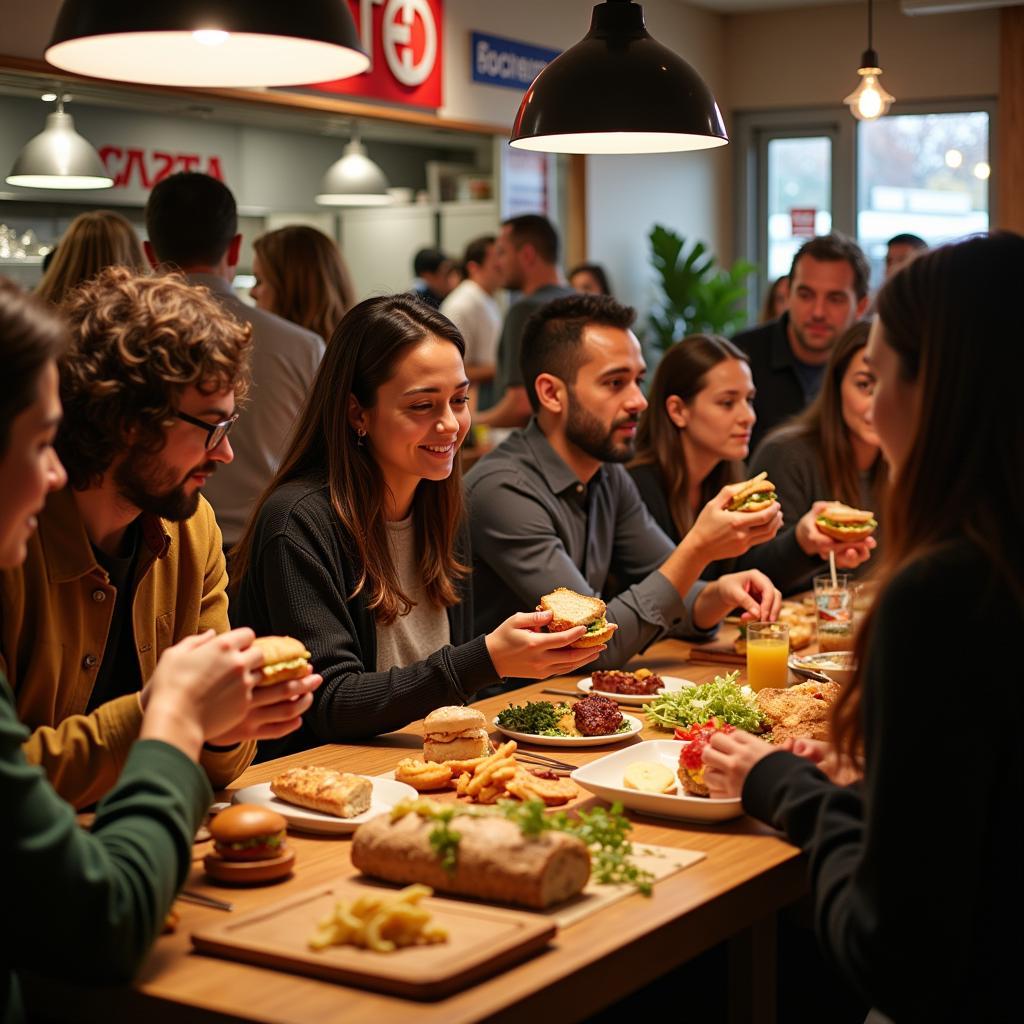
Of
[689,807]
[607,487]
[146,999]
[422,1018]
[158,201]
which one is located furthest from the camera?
[158,201]

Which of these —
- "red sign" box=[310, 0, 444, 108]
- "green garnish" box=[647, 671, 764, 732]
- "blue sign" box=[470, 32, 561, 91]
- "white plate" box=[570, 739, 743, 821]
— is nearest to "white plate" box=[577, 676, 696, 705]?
"green garnish" box=[647, 671, 764, 732]

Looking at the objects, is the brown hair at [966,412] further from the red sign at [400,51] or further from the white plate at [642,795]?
the red sign at [400,51]

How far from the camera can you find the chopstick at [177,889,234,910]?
180 cm

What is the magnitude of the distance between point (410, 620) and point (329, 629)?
0.96 ft

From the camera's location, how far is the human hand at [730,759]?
2082 mm

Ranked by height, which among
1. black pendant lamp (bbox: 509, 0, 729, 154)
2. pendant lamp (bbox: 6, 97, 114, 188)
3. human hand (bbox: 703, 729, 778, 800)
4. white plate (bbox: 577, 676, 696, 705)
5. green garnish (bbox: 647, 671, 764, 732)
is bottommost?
white plate (bbox: 577, 676, 696, 705)

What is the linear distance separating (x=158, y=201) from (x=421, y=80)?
3236 mm

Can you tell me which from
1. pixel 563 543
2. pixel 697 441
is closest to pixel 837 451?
pixel 697 441

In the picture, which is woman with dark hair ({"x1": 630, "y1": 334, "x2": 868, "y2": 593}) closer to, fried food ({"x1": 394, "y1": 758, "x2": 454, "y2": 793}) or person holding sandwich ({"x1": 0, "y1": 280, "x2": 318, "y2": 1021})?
fried food ({"x1": 394, "y1": 758, "x2": 454, "y2": 793})

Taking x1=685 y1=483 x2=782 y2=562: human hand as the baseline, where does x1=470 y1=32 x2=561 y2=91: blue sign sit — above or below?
above

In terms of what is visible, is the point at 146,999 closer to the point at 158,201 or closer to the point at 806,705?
the point at 806,705

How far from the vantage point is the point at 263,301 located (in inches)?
198

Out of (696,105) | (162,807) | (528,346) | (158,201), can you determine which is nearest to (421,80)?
(158,201)

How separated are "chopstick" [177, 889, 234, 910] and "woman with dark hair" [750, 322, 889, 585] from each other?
287 centimetres
